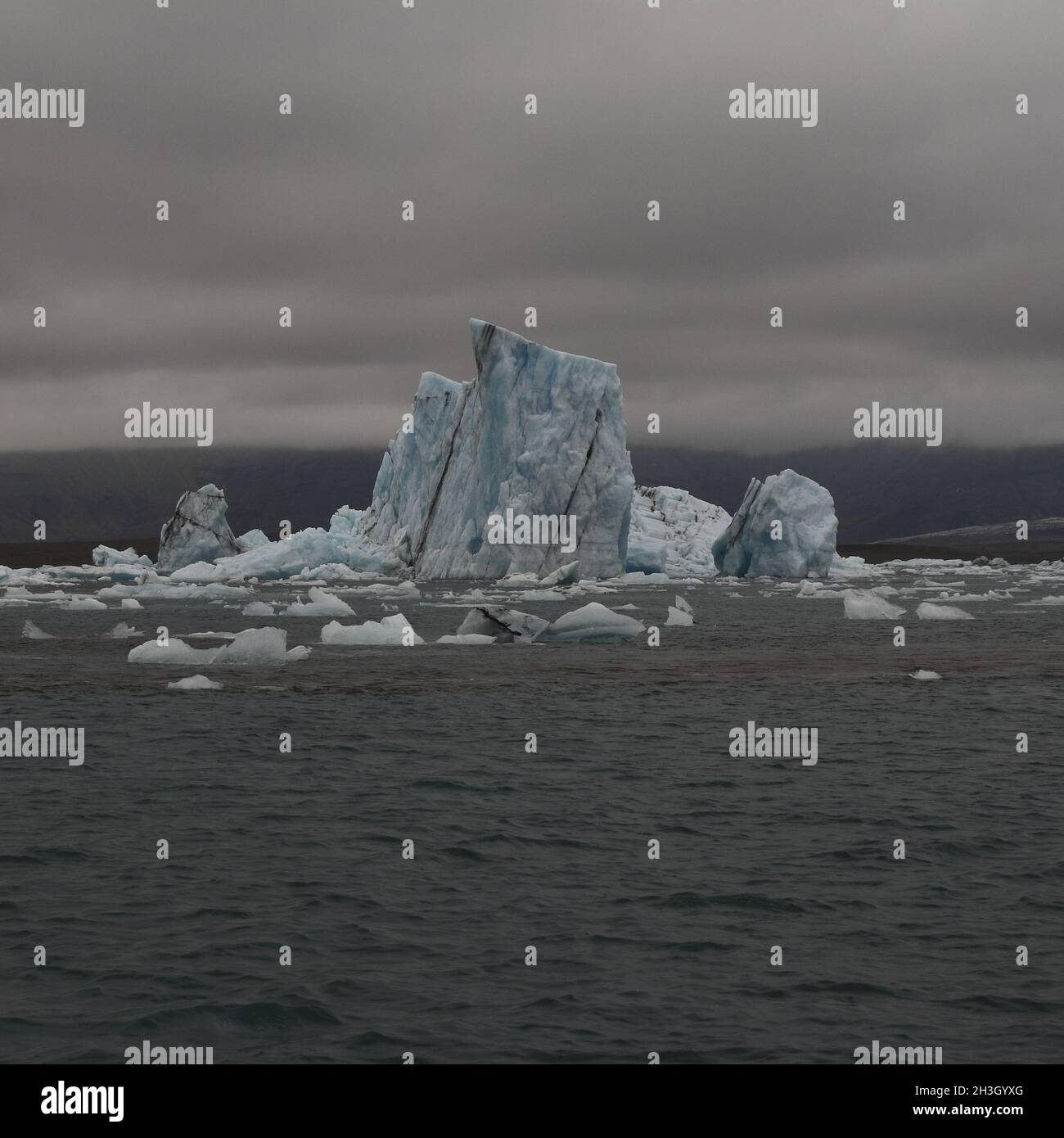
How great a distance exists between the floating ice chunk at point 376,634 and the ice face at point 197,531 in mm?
54433

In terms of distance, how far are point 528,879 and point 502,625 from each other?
78.1ft

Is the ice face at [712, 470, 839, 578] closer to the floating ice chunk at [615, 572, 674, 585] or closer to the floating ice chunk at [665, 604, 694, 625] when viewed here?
the floating ice chunk at [615, 572, 674, 585]

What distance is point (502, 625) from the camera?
114 ft

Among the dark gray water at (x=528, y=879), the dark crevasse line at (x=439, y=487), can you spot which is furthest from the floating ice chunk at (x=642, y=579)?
the dark gray water at (x=528, y=879)

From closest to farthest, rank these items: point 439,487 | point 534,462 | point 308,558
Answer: point 534,462
point 439,487
point 308,558

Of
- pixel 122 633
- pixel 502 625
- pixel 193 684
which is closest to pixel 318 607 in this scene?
pixel 122 633

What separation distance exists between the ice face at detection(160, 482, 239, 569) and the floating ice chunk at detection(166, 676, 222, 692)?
209ft

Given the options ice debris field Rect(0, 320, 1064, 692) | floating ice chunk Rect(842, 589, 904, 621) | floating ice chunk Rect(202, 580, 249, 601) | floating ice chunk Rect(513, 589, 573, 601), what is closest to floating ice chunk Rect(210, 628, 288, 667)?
ice debris field Rect(0, 320, 1064, 692)

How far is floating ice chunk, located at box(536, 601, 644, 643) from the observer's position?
34344mm

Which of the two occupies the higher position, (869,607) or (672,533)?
(672,533)

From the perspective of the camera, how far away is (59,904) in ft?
33.8

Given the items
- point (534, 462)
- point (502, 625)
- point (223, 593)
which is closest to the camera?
point (502, 625)

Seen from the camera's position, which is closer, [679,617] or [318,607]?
[679,617]

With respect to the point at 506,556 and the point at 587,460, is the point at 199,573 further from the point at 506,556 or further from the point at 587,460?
the point at 587,460
